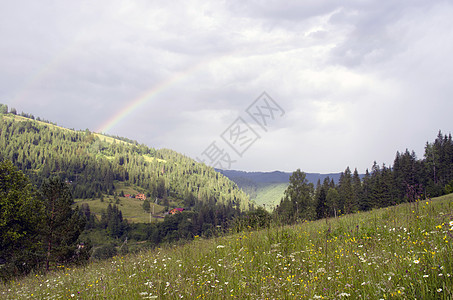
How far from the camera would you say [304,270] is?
536 centimetres

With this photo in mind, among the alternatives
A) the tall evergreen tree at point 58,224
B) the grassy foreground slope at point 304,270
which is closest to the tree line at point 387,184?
the tall evergreen tree at point 58,224

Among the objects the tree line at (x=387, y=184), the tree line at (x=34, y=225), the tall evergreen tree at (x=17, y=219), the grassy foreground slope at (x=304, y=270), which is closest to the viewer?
the grassy foreground slope at (x=304, y=270)

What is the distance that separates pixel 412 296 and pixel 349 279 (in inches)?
47.9

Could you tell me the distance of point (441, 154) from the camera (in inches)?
3307

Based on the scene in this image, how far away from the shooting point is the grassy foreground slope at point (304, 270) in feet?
12.0

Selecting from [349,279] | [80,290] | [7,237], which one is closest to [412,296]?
[349,279]

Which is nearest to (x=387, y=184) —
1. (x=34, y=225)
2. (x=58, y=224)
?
(x=58, y=224)

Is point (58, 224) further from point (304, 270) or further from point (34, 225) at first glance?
point (304, 270)

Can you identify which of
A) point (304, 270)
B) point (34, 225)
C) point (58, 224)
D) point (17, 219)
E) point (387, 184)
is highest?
point (387, 184)

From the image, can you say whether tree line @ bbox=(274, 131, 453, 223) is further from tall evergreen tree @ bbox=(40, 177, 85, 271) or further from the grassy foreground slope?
the grassy foreground slope

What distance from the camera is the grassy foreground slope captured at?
3666 mm

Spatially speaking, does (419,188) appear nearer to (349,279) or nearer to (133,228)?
(349,279)

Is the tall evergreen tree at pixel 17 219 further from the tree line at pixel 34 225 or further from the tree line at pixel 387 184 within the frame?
the tree line at pixel 387 184

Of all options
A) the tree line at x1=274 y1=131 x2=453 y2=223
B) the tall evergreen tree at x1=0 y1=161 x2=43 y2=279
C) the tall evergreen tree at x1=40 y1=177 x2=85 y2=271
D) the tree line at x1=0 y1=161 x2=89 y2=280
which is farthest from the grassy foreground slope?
the tree line at x1=274 y1=131 x2=453 y2=223
